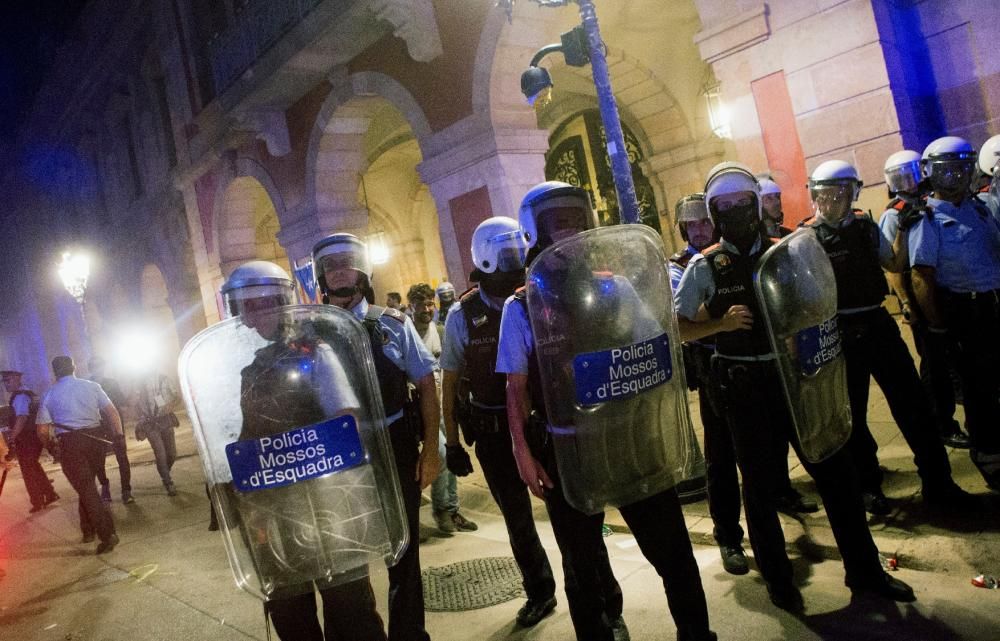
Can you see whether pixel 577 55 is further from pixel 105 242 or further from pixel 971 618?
pixel 105 242

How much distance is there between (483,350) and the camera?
3322mm

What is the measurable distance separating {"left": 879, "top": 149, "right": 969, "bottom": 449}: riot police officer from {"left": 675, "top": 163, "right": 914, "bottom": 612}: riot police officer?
1574 millimetres

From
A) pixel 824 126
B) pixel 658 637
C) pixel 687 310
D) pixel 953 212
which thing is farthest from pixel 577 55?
pixel 658 637

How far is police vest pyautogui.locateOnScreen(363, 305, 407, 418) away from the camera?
2754 millimetres

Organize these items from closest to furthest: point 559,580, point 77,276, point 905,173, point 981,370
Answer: point 981,370
point 559,580
point 905,173
point 77,276

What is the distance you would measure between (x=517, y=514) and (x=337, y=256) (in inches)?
62.4

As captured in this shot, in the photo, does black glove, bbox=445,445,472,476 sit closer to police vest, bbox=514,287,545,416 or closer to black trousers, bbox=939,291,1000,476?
police vest, bbox=514,287,545,416

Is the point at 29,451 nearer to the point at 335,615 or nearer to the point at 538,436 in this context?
the point at 335,615

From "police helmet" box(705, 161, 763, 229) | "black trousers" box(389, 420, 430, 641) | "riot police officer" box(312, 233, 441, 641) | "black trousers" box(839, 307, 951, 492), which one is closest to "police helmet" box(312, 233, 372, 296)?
"riot police officer" box(312, 233, 441, 641)

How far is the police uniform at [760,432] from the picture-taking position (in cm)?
275

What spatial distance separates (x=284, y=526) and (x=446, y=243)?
766cm

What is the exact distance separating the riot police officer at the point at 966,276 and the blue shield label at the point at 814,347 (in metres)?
1.54

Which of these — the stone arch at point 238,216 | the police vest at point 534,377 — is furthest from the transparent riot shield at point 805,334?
the stone arch at point 238,216

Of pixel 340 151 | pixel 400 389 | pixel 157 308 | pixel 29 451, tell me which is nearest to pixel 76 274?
pixel 157 308
